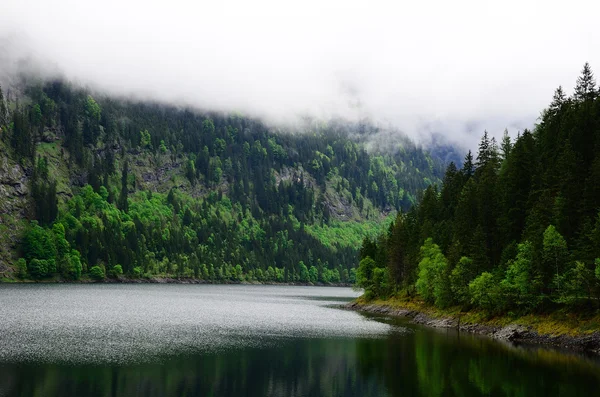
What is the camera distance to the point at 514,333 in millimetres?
89812

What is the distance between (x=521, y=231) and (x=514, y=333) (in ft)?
82.7

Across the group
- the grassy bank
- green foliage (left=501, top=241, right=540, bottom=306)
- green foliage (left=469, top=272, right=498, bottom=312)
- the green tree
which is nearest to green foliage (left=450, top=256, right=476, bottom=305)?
the grassy bank

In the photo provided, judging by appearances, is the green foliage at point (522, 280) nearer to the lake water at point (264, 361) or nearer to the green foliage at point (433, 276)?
the lake water at point (264, 361)

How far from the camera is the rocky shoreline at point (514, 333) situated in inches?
2992

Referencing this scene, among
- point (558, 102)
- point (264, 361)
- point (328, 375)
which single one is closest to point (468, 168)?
point (558, 102)

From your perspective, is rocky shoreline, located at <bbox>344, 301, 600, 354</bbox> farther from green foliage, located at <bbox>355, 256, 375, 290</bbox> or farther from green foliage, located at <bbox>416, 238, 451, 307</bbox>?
green foliage, located at <bbox>355, 256, 375, 290</bbox>

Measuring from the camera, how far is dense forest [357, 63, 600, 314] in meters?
86.4

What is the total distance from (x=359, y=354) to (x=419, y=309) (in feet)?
189

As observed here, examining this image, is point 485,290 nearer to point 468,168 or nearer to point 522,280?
point 522,280

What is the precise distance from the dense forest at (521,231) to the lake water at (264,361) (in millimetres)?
10770

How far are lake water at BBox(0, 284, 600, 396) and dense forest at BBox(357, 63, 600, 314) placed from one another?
10.8 m

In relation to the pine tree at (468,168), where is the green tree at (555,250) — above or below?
below

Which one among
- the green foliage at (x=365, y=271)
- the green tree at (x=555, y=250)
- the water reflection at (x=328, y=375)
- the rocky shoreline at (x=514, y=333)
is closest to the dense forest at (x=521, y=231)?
the green tree at (x=555, y=250)

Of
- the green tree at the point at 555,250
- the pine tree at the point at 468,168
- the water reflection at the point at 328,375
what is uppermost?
the pine tree at the point at 468,168
